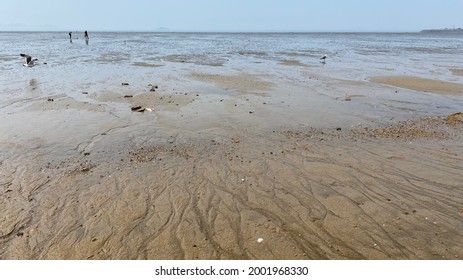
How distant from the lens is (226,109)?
12.4 metres

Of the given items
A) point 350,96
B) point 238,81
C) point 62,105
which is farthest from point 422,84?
point 62,105

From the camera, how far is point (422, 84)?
59.5 ft

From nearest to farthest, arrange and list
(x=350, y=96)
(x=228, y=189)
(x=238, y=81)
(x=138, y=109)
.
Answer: (x=228, y=189)
(x=138, y=109)
(x=350, y=96)
(x=238, y=81)

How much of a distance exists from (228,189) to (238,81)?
13122mm

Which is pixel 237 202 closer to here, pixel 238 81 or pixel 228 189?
pixel 228 189

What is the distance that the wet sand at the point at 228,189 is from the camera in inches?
187

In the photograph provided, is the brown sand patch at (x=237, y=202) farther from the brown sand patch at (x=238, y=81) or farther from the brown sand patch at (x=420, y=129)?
the brown sand patch at (x=238, y=81)

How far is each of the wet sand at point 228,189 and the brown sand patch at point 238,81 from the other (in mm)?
6416

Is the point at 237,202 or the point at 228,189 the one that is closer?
the point at 237,202

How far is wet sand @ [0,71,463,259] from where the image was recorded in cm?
476

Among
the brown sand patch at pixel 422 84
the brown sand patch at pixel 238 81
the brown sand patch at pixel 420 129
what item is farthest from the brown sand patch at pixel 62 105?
the brown sand patch at pixel 422 84

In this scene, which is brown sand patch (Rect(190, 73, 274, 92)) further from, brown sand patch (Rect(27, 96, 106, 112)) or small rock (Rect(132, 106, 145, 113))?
brown sand patch (Rect(27, 96, 106, 112))
